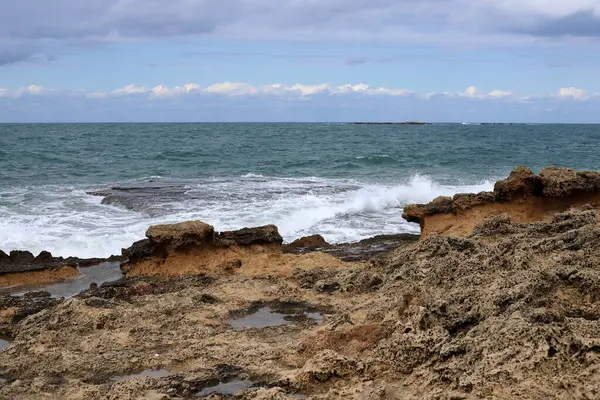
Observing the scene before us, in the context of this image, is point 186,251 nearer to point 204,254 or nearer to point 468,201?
point 204,254

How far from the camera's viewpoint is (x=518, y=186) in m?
10.2

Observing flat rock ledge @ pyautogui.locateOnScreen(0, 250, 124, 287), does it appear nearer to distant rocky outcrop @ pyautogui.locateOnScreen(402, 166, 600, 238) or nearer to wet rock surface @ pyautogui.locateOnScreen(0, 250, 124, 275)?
wet rock surface @ pyautogui.locateOnScreen(0, 250, 124, 275)

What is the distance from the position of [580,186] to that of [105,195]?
14358 mm

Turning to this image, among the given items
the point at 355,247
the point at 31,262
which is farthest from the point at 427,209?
the point at 31,262

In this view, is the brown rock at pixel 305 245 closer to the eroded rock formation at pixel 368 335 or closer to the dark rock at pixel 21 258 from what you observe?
the eroded rock formation at pixel 368 335

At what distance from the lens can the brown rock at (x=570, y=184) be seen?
9.91m

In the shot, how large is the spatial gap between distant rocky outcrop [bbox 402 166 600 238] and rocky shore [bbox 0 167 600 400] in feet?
4.80

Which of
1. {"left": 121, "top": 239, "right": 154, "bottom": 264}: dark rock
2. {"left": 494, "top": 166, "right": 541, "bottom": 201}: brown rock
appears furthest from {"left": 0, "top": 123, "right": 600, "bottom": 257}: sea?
{"left": 494, "top": 166, "right": 541, "bottom": 201}: brown rock

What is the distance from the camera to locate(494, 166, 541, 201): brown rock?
10203mm

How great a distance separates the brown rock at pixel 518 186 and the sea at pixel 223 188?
338cm

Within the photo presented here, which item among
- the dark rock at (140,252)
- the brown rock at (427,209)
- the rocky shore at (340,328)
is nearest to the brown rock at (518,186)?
the brown rock at (427,209)

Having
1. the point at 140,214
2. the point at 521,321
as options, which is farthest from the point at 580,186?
the point at 140,214

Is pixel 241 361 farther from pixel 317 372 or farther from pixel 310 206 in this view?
pixel 310 206

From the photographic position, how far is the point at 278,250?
10008 millimetres
